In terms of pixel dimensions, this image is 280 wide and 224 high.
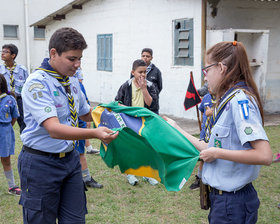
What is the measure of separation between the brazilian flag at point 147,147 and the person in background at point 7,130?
7.79ft

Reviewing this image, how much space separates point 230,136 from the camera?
227cm

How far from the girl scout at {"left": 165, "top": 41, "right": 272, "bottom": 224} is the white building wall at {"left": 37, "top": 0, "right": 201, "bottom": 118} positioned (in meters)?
7.75

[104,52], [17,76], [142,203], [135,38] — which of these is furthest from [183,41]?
[142,203]

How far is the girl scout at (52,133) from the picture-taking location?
8.30 ft

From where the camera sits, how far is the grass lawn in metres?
4.33

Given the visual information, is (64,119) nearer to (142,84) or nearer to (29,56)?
(142,84)

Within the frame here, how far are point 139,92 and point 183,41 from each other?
5629 mm

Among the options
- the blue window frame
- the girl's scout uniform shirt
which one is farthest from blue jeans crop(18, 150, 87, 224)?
the blue window frame

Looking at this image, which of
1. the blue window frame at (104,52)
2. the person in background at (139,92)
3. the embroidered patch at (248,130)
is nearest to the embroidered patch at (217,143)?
the embroidered patch at (248,130)

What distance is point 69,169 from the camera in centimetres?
283

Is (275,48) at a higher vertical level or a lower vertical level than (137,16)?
lower

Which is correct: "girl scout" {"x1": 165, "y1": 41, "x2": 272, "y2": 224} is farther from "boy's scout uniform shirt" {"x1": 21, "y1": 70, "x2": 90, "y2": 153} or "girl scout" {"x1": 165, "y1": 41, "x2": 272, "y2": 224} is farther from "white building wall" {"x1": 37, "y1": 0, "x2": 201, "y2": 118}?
"white building wall" {"x1": 37, "y1": 0, "x2": 201, "y2": 118}

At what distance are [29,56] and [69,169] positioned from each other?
1977cm

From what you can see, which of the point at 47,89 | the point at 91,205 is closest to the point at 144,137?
the point at 47,89
